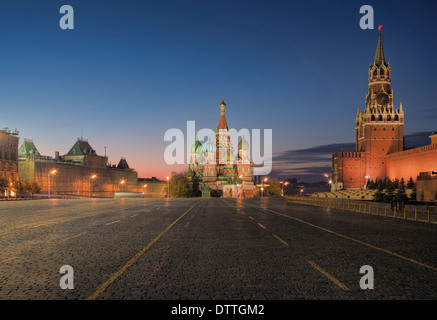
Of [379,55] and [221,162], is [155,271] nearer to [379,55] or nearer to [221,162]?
[379,55]

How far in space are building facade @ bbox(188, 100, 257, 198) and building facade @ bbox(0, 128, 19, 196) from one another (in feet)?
Answer: 187

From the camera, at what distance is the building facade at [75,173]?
314 ft

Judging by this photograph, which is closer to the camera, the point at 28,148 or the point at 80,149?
the point at 28,148

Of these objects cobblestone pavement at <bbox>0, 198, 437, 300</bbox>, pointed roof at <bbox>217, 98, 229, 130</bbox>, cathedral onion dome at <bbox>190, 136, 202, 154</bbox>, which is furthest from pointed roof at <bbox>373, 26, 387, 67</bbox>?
cobblestone pavement at <bbox>0, 198, 437, 300</bbox>

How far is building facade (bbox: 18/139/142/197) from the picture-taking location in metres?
95.6

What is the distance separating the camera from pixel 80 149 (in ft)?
429

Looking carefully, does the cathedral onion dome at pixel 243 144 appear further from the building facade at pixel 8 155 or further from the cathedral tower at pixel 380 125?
the building facade at pixel 8 155

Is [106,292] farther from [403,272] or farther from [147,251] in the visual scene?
[403,272]

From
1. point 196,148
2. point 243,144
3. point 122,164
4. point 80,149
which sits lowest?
point 122,164

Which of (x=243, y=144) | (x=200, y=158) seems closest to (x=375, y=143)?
(x=243, y=144)

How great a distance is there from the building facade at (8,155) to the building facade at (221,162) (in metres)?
57.0

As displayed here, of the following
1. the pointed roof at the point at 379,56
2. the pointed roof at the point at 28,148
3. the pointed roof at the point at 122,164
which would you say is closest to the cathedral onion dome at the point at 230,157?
the pointed roof at the point at 122,164

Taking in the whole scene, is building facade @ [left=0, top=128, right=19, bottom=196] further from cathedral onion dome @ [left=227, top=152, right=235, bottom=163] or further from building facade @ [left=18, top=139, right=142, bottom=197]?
cathedral onion dome @ [left=227, top=152, right=235, bottom=163]

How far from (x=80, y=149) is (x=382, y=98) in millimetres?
106874
